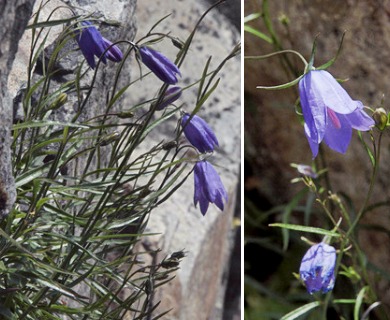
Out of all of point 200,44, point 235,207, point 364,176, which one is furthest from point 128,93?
point 364,176

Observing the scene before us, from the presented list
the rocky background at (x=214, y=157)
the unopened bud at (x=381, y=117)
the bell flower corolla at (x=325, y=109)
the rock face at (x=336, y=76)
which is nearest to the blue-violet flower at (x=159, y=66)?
the bell flower corolla at (x=325, y=109)

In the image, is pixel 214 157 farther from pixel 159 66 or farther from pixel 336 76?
pixel 159 66

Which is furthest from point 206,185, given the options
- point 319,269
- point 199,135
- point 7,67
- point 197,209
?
point 197,209

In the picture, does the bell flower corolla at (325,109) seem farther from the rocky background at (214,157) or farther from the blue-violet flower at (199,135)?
the rocky background at (214,157)

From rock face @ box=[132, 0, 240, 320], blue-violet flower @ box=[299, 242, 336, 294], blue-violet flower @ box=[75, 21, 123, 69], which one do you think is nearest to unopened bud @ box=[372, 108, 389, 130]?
blue-violet flower @ box=[299, 242, 336, 294]

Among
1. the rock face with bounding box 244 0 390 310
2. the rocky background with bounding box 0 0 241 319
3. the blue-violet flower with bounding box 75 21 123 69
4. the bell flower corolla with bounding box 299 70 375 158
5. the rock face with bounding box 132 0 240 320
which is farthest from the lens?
the rock face with bounding box 132 0 240 320

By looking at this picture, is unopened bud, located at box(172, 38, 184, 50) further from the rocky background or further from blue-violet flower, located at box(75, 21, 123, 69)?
the rocky background
